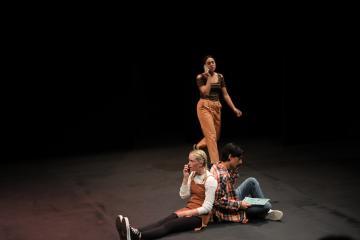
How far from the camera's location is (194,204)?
261 inches

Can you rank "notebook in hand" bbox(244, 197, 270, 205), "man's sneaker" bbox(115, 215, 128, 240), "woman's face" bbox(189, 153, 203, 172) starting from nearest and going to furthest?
"man's sneaker" bbox(115, 215, 128, 240) → "woman's face" bbox(189, 153, 203, 172) → "notebook in hand" bbox(244, 197, 270, 205)

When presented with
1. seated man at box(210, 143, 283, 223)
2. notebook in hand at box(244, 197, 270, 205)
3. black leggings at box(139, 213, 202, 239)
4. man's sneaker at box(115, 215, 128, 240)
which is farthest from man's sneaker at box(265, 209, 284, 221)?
man's sneaker at box(115, 215, 128, 240)

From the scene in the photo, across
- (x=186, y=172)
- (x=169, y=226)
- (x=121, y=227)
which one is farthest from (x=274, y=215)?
(x=121, y=227)

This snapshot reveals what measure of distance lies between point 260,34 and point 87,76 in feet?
11.7

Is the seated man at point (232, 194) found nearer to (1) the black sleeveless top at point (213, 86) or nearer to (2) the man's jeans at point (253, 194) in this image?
(2) the man's jeans at point (253, 194)

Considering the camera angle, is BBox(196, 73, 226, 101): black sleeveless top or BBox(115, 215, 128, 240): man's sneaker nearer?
BBox(115, 215, 128, 240): man's sneaker

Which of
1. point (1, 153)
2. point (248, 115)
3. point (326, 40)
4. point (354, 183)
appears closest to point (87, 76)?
point (1, 153)

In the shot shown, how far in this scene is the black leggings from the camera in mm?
6355

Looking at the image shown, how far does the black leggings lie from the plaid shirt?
0.31 meters

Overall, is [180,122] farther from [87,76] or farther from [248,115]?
[87,76]

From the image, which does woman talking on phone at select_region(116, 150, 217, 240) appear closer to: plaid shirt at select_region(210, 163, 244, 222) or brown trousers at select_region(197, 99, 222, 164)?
plaid shirt at select_region(210, 163, 244, 222)

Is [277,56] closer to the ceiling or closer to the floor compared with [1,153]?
closer to the ceiling

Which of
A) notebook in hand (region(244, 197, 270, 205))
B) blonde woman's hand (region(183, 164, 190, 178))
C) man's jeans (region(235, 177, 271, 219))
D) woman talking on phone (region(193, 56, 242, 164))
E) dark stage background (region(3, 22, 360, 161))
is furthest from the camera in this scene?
dark stage background (region(3, 22, 360, 161))

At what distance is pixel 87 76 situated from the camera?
11.9m
